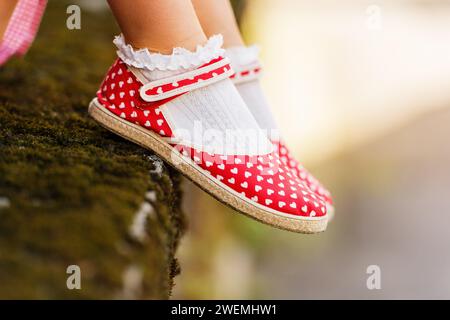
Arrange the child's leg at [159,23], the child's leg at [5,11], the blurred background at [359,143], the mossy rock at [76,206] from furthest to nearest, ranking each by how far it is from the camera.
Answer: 1. the blurred background at [359,143]
2. the child's leg at [5,11]
3. the child's leg at [159,23]
4. the mossy rock at [76,206]

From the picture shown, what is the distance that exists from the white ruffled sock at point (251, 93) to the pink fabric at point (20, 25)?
0.36 metres

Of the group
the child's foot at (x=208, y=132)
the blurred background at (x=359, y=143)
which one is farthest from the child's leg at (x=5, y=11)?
the blurred background at (x=359, y=143)

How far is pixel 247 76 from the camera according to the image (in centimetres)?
129

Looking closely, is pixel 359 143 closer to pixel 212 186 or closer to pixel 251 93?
pixel 251 93

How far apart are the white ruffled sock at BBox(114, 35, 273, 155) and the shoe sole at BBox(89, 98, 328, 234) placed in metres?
0.03

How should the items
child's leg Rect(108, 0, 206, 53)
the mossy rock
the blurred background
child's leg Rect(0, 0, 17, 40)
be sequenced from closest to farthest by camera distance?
the mossy rock
child's leg Rect(108, 0, 206, 53)
child's leg Rect(0, 0, 17, 40)
the blurred background

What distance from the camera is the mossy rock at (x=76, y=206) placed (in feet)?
2.23

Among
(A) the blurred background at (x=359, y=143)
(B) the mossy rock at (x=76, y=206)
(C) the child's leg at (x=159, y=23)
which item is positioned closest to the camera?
(B) the mossy rock at (x=76, y=206)

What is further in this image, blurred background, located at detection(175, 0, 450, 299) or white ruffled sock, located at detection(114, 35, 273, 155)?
blurred background, located at detection(175, 0, 450, 299)

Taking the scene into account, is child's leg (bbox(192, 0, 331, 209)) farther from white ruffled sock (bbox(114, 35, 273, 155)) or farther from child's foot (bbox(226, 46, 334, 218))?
white ruffled sock (bbox(114, 35, 273, 155))

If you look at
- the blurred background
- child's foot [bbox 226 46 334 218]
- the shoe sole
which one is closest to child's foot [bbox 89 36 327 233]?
the shoe sole

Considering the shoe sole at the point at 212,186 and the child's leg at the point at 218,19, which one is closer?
the shoe sole at the point at 212,186

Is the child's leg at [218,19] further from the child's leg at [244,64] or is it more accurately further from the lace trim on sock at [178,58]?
the lace trim on sock at [178,58]

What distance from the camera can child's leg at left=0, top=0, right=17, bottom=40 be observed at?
1.24m
